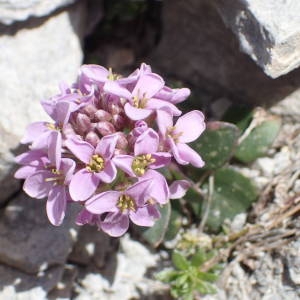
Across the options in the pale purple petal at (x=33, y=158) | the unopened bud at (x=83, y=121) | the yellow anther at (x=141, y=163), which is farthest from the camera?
the pale purple petal at (x=33, y=158)

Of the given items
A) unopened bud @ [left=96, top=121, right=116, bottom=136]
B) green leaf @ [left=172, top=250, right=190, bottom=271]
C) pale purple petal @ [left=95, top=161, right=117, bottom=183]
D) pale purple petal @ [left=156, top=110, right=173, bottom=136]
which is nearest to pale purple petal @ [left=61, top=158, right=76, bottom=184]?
pale purple petal @ [left=95, top=161, right=117, bottom=183]

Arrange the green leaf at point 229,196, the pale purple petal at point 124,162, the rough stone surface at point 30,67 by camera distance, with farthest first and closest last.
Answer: the green leaf at point 229,196
the rough stone surface at point 30,67
the pale purple petal at point 124,162

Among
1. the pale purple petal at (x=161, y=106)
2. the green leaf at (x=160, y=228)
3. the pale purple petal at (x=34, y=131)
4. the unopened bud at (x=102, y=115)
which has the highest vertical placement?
the pale purple petal at (x=161, y=106)

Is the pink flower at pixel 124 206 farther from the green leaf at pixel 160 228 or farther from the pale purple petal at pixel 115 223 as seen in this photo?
the green leaf at pixel 160 228

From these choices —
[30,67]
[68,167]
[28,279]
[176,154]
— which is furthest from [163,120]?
[28,279]

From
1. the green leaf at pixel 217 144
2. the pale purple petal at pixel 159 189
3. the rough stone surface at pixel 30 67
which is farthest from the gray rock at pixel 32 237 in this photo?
the pale purple petal at pixel 159 189

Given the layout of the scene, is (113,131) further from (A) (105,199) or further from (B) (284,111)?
(B) (284,111)

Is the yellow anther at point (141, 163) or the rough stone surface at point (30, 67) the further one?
the rough stone surface at point (30, 67)

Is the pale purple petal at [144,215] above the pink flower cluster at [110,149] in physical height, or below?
below
